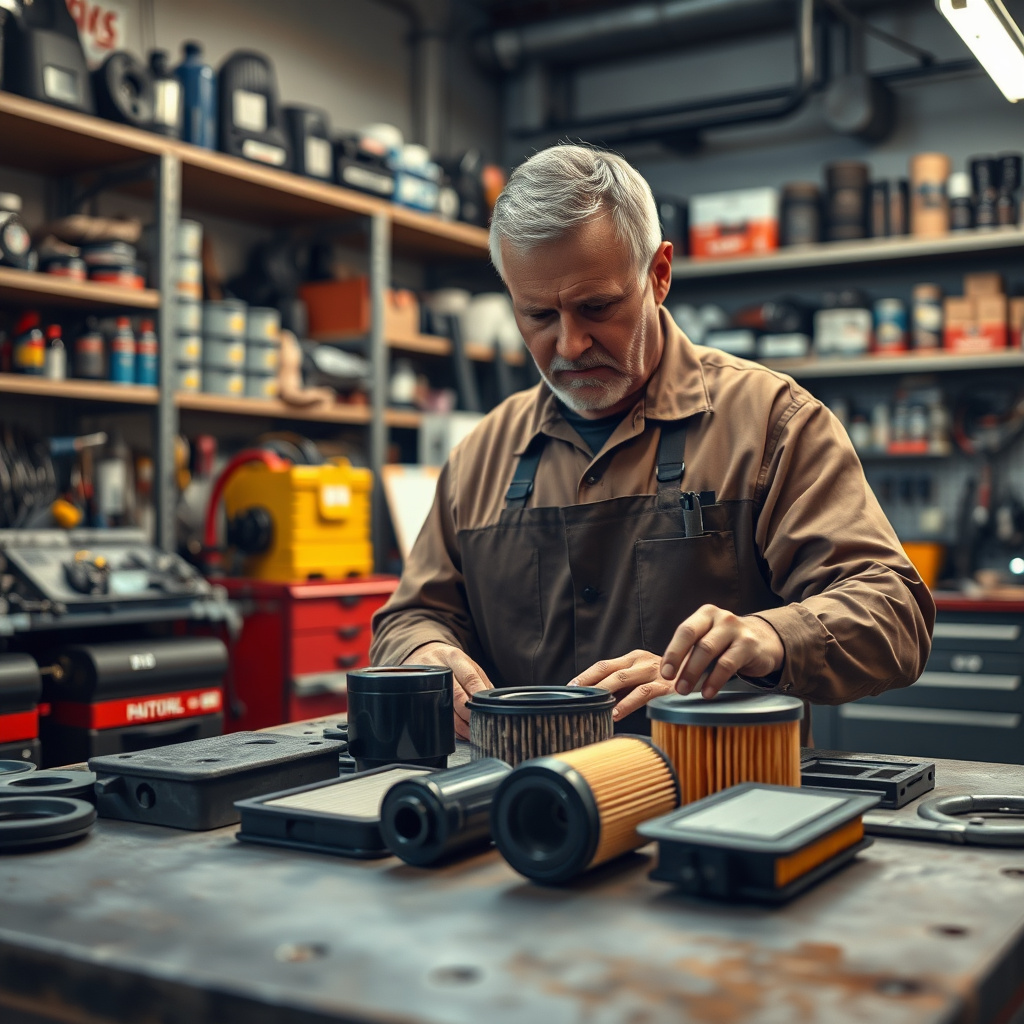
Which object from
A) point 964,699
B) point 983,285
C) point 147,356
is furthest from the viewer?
point 983,285

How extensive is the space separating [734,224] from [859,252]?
506 millimetres

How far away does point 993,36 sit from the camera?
103 inches

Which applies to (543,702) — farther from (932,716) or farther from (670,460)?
(932,716)

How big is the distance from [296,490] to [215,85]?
119cm

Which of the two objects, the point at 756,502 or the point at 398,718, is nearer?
the point at 398,718

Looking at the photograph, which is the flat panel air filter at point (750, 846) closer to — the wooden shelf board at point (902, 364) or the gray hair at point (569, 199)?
the gray hair at point (569, 199)

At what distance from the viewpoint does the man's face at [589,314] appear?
1564 millimetres

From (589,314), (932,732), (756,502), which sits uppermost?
(589,314)

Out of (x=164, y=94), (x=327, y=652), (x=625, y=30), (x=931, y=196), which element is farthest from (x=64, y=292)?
(x=931, y=196)

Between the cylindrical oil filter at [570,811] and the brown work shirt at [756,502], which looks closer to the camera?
the cylindrical oil filter at [570,811]

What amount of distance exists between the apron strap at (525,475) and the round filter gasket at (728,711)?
30.9 inches

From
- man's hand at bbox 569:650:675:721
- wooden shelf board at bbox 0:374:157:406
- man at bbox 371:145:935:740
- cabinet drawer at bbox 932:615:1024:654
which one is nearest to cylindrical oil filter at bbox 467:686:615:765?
man's hand at bbox 569:650:675:721

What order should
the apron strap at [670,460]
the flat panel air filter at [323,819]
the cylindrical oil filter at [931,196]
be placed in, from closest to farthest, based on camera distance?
1. the flat panel air filter at [323,819]
2. the apron strap at [670,460]
3. the cylindrical oil filter at [931,196]

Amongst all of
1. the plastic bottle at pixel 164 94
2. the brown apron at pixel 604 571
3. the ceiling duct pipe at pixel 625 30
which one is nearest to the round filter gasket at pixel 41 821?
the brown apron at pixel 604 571
